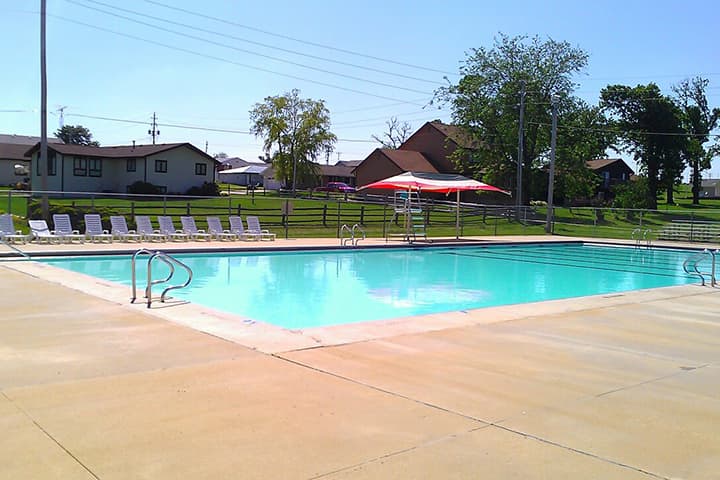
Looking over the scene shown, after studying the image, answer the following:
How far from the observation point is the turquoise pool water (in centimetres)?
1272

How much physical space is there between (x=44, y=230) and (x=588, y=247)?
73.0 ft

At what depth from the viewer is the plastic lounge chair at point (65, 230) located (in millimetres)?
19828

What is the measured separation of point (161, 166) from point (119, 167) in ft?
9.87

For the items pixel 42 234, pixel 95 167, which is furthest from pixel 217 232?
pixel 95 167

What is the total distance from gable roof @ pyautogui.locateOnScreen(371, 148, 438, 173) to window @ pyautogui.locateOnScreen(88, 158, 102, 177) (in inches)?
916

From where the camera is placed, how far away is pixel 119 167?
46.9m

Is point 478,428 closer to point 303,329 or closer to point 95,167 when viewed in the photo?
point 303,329

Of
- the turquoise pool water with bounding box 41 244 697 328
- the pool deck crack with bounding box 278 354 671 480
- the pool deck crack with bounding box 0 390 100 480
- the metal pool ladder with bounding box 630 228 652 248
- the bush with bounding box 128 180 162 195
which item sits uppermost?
the bush with bounding box 128 180 162 195

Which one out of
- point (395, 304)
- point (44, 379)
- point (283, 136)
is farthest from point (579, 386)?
point (283, 136)

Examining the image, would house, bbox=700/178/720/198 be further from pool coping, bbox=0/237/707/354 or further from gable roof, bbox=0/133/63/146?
pool coping, bbox=0/237/707/354

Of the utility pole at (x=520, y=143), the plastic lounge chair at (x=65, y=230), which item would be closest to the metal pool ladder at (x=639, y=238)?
the utility pole at (x=520, y=143)

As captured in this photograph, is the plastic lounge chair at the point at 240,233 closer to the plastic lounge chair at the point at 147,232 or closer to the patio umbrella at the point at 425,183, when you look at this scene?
the plastic lounge chair at the point at 147,232

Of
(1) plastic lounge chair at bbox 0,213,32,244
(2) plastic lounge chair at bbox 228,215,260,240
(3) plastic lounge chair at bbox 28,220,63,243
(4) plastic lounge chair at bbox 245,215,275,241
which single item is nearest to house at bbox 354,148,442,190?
(4) plastic lounge chair at bbox 245,215,275,241

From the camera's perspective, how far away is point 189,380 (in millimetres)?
5863
